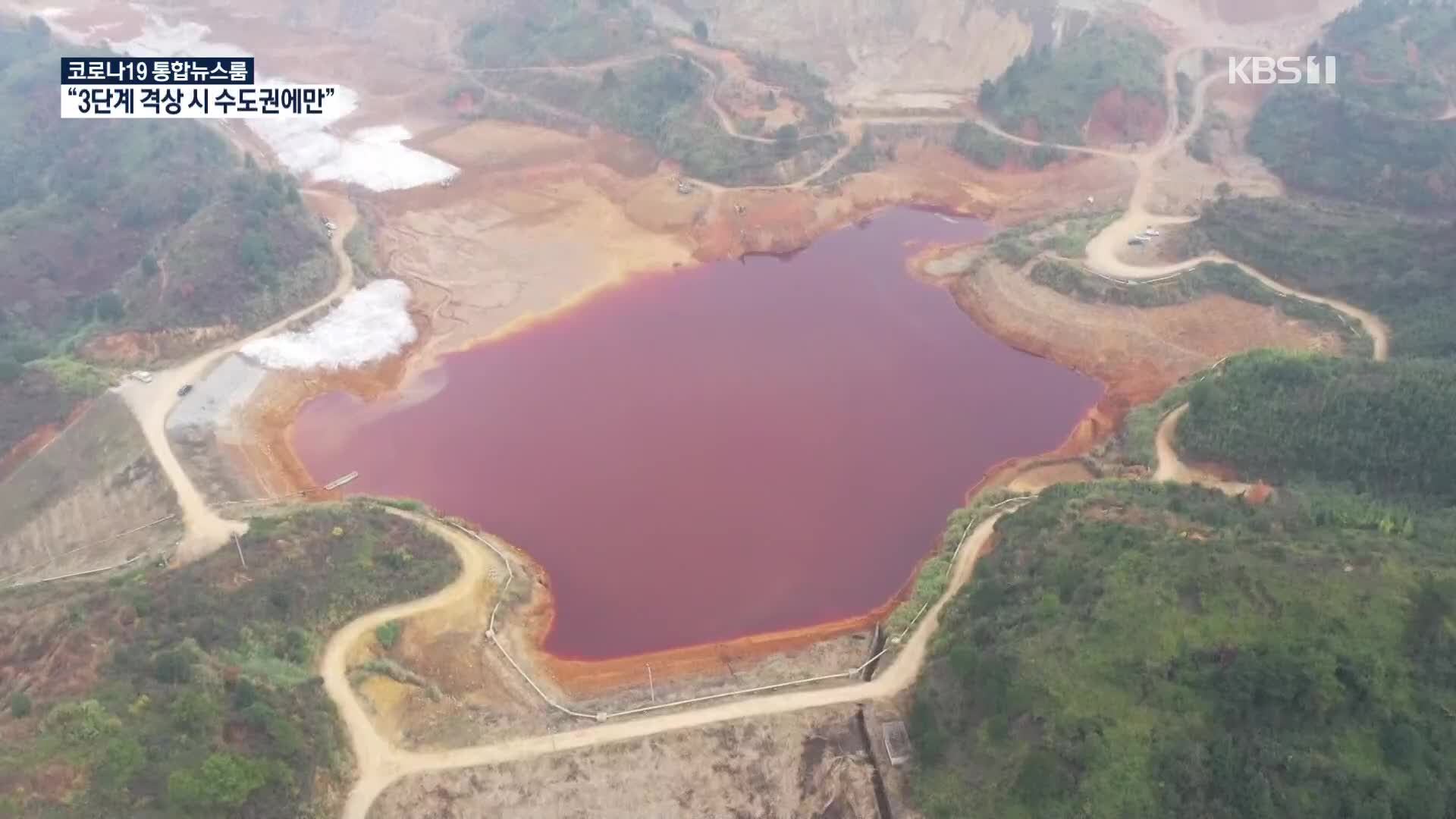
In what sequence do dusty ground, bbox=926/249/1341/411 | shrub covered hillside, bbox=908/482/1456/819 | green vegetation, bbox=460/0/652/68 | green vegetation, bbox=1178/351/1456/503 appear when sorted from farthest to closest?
green vegetation, bbox=460/0/652/68 → dusty ground, bbox=926/249/1341/411 → green vegetation, bbox=1178/351/1456/503 → shrub covered hillside, bbox=908/482/1456/819

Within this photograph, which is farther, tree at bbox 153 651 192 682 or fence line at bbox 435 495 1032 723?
fence line at bbox 435 495 1032 723

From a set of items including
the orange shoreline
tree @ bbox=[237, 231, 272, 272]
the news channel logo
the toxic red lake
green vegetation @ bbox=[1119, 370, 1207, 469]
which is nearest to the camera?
the orange shoreline

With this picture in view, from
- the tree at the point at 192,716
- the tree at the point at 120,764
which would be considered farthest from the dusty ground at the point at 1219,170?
the tree at the point at 120,764

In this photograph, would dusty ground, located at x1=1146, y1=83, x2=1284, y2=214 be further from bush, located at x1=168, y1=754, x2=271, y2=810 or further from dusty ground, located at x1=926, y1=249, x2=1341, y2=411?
bush, located at x1=168, y1=754, x2=271, y2=810

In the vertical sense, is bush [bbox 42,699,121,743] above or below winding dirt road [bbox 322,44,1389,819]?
above

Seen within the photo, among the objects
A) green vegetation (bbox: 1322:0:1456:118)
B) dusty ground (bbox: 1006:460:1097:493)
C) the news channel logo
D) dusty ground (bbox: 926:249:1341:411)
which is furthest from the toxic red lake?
green vegetation (bbox: 1322:0:1456:118)

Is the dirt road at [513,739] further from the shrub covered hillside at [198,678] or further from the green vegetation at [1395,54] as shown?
the green vegetation at [1395,54]

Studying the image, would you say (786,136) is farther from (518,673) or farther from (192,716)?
(192,716)

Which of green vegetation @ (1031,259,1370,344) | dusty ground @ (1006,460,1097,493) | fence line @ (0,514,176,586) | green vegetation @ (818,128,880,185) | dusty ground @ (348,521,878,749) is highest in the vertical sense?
green vegetation @ (818,128,880,185)
